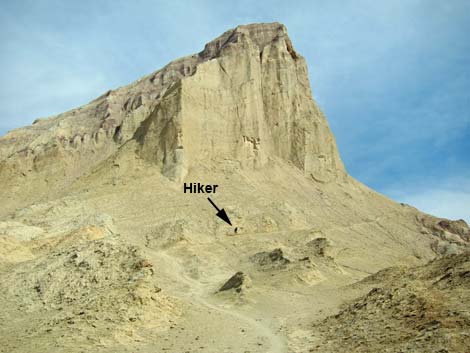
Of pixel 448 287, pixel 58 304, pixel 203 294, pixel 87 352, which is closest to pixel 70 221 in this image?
pixel 203 294

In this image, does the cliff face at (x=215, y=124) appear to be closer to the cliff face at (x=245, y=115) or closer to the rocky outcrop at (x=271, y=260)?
the cliff face at (x=245, y=115)

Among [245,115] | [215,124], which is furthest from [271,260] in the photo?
[245,115]

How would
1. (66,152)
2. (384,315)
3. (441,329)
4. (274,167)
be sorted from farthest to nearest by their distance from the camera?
(66,152) < (274,167) < (384,315) < (441,329)

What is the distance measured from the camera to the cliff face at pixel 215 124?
5562cm

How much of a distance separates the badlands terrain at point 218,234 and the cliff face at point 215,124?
228 mm

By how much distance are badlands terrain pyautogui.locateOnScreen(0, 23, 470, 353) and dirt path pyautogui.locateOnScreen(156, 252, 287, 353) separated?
139 mm

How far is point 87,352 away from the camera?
→ 46.2 feet

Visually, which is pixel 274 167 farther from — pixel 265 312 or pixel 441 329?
pixel 441 329

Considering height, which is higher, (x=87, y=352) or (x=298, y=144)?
(x=298, y=144)

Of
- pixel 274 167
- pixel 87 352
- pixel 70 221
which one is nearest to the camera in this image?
pixel 87 352

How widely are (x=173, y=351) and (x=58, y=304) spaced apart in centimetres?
542

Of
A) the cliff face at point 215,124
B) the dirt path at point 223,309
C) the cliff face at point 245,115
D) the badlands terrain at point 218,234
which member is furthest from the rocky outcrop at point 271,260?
the cliff face at point 215,124

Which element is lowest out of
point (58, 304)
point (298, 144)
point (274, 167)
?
point (58, 304)

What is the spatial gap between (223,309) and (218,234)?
2081 cm
